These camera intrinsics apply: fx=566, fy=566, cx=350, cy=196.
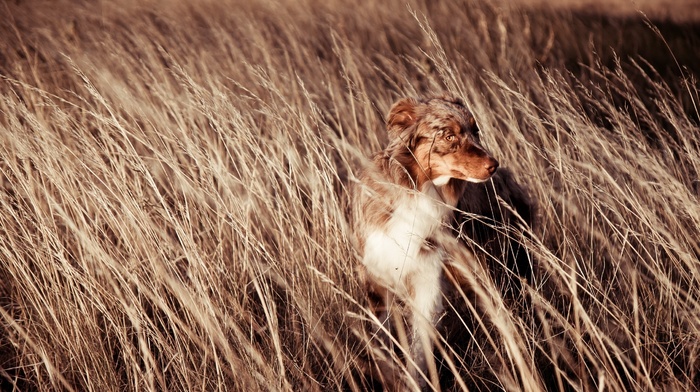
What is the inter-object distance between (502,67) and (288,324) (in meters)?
3.62

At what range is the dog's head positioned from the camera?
8.01ft

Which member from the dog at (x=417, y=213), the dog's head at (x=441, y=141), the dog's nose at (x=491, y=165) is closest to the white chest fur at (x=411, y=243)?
the dog at (x=417, y=213)

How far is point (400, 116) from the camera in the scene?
2756 mm

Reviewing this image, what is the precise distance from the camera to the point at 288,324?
2.54 metres

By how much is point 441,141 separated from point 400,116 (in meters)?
0.29

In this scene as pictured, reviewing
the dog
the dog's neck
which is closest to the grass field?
the dog

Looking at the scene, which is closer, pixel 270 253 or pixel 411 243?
pixel 411 243

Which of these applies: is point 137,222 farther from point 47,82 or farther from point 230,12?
point 230,12

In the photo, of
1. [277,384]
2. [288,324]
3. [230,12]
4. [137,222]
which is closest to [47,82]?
[230,12]

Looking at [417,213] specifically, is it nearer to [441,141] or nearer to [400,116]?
[441,141]

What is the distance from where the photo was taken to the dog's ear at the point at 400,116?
8.99ft

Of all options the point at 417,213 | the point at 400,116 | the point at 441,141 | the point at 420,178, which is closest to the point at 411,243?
the point at 417,213

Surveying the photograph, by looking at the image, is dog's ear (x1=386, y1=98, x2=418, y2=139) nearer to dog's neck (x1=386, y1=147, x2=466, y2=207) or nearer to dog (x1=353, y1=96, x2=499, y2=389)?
dog (x1=353, y1=96, x2=499, y2=389)

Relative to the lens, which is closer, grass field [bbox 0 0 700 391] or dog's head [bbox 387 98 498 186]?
grass field [bbox 0 0 700 391]
